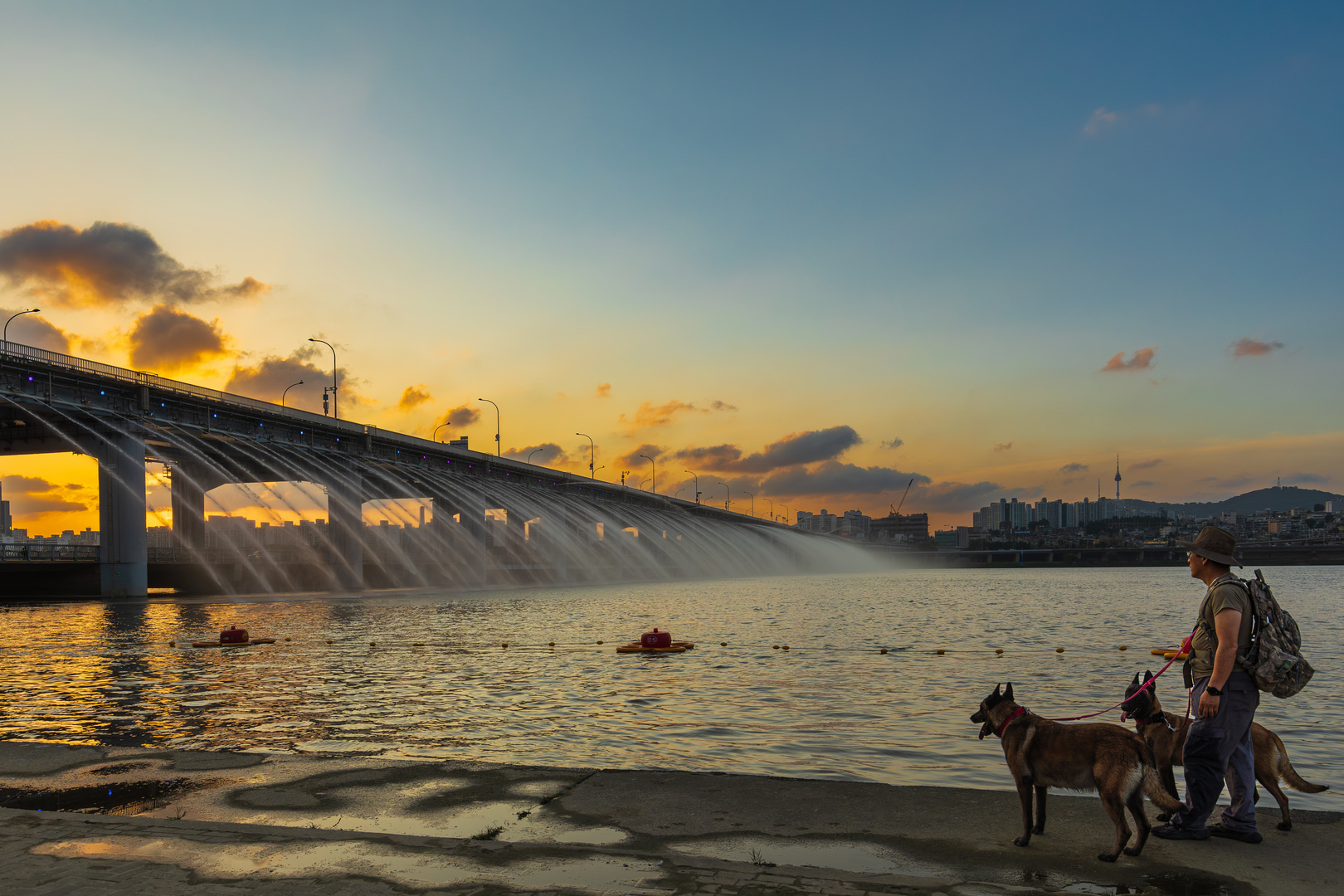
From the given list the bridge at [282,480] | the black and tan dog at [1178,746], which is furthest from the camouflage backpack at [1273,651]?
the bridge at [282,480]

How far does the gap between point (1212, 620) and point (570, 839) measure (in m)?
5.51

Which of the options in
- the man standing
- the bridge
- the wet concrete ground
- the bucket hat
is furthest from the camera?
the bridge

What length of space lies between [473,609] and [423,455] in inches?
2025

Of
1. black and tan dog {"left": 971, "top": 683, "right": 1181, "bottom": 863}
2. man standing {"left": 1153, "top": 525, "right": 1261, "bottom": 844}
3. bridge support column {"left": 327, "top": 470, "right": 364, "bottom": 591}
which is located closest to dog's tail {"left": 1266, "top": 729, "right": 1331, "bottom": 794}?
man standing {"left": 1153, "top": 525, "right": 1261, "bottom": 844}

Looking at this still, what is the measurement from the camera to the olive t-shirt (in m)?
7.33

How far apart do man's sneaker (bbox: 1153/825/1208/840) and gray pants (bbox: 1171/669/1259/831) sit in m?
0.03

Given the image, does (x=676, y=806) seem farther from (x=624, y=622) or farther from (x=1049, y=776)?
(x=624, y=622)

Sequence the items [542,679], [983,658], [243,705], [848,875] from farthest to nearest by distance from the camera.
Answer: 1. [983,658]
2. [542,679]
3. [243,705]
4. [848,875]

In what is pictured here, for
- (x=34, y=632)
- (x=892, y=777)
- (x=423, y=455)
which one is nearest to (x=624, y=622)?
(x=34, y=632)

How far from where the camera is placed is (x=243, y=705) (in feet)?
56.0

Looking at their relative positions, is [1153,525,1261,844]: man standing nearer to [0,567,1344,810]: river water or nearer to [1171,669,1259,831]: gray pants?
[1171,669,1259,831]: gray pants

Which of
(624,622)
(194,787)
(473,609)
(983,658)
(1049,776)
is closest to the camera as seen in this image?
(1049,776)

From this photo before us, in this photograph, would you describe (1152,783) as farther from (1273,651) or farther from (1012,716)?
(1273,651)

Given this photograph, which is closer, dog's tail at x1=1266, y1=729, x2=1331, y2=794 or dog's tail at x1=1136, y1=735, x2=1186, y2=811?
dog's tail at x1=1136, y1=735, x2=1186, y2=811
